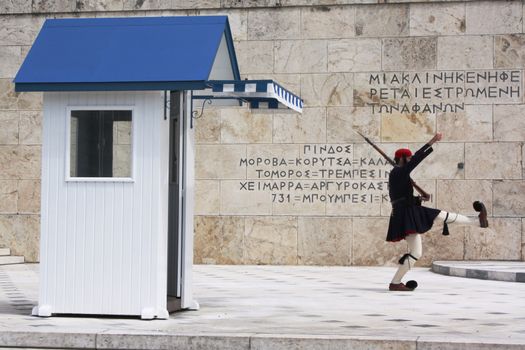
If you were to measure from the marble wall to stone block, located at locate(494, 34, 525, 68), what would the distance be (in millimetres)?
17

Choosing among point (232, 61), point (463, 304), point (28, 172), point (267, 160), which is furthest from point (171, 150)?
point (28, 172)

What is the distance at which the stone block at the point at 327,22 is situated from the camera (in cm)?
2044

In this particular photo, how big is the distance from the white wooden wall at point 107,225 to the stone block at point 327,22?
9404 millimetres

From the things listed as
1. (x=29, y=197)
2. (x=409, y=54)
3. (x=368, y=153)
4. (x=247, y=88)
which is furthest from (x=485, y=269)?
(x=29, y=197)

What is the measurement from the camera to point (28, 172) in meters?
21.2

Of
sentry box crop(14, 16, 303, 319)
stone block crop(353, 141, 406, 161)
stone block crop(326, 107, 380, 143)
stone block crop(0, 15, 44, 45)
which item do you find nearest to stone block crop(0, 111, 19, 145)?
stone block crop(0, 15, 44, 45)

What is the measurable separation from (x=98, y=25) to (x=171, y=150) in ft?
4.90

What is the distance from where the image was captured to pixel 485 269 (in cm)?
1739

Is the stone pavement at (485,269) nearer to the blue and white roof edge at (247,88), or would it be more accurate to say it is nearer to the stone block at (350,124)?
the stone block at (350,124)

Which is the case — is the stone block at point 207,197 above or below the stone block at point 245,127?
below

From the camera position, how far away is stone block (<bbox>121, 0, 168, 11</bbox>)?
21.0 metres

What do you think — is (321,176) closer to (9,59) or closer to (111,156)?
(9,59)

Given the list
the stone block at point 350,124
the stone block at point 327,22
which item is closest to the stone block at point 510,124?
the stone block at point 350,124

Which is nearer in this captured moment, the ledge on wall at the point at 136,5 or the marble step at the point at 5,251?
the ledge on wall at the point at 136,5
